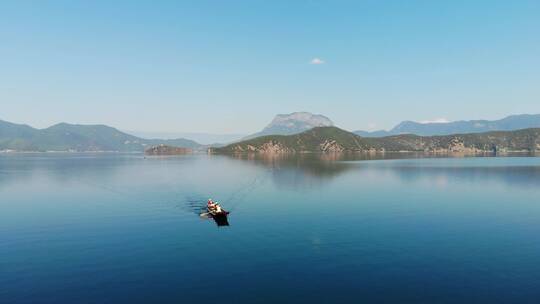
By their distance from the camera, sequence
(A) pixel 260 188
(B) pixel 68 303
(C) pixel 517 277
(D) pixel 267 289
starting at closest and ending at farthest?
(B) pixel 68 303
(D) pixel 267 289
(C) pixel 517 277
(A) pixel 260 188

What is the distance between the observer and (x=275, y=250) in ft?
210

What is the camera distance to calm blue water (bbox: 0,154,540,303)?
46.5 metres

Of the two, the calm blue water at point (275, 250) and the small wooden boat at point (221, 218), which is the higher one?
the small wooden boat at point (221, 218)

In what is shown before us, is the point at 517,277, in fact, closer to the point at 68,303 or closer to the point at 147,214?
the point at 68,303

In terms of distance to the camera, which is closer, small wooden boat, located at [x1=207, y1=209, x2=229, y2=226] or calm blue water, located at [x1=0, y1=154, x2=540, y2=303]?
calm blue water, located at [x1=0, y1=154, x2=540, y2=303]

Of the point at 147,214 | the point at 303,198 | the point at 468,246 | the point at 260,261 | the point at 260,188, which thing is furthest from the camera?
the point at 260,188

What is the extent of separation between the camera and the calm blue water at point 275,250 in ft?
152

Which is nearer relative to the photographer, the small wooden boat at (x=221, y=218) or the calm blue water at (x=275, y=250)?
the calm blue water at (x=275, y=250)

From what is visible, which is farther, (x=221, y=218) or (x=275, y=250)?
(x=221, y=218)

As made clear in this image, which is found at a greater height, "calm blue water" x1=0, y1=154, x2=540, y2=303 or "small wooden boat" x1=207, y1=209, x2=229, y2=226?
"small wooden boat" x1=207, y1=209, x2=229, y2=226

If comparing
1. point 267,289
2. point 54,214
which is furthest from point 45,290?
point 54,214

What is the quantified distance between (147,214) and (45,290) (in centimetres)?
5383

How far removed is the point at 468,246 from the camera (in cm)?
6656

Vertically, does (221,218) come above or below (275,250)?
above
